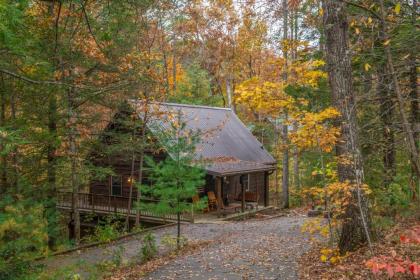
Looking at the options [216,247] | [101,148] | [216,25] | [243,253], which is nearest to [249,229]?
[216,247]

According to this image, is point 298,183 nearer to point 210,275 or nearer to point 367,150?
point 367,150

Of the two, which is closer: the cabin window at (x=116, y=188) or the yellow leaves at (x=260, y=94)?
the yellow leaves at (x=260, y=94)

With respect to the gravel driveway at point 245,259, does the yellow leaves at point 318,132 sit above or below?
above

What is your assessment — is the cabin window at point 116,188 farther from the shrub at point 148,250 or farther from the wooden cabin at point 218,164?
the shrub at point 148,250

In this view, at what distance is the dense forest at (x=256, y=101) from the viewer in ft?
21.1

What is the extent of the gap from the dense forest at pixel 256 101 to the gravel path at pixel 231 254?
3.94ft

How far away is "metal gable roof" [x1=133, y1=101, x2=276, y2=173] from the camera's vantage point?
2128cm

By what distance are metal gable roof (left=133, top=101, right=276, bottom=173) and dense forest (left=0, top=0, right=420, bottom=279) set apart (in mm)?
4550

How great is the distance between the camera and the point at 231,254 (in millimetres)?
11250

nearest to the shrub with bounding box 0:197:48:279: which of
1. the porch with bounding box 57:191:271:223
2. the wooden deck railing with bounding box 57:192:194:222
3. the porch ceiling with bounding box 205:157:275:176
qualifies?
the porch with bounding box 57:191:271:223

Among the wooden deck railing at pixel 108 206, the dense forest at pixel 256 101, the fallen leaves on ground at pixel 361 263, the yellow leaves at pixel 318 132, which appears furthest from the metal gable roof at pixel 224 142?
the fallen leaves on ground at pixel 361 263

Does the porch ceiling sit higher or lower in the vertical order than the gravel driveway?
higher

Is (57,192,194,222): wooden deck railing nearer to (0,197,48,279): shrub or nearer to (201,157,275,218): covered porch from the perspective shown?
(201,157,275,218): covered porch

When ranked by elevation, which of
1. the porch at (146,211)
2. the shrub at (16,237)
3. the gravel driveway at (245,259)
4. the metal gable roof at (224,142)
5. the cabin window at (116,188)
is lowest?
the porch at (146,211)
